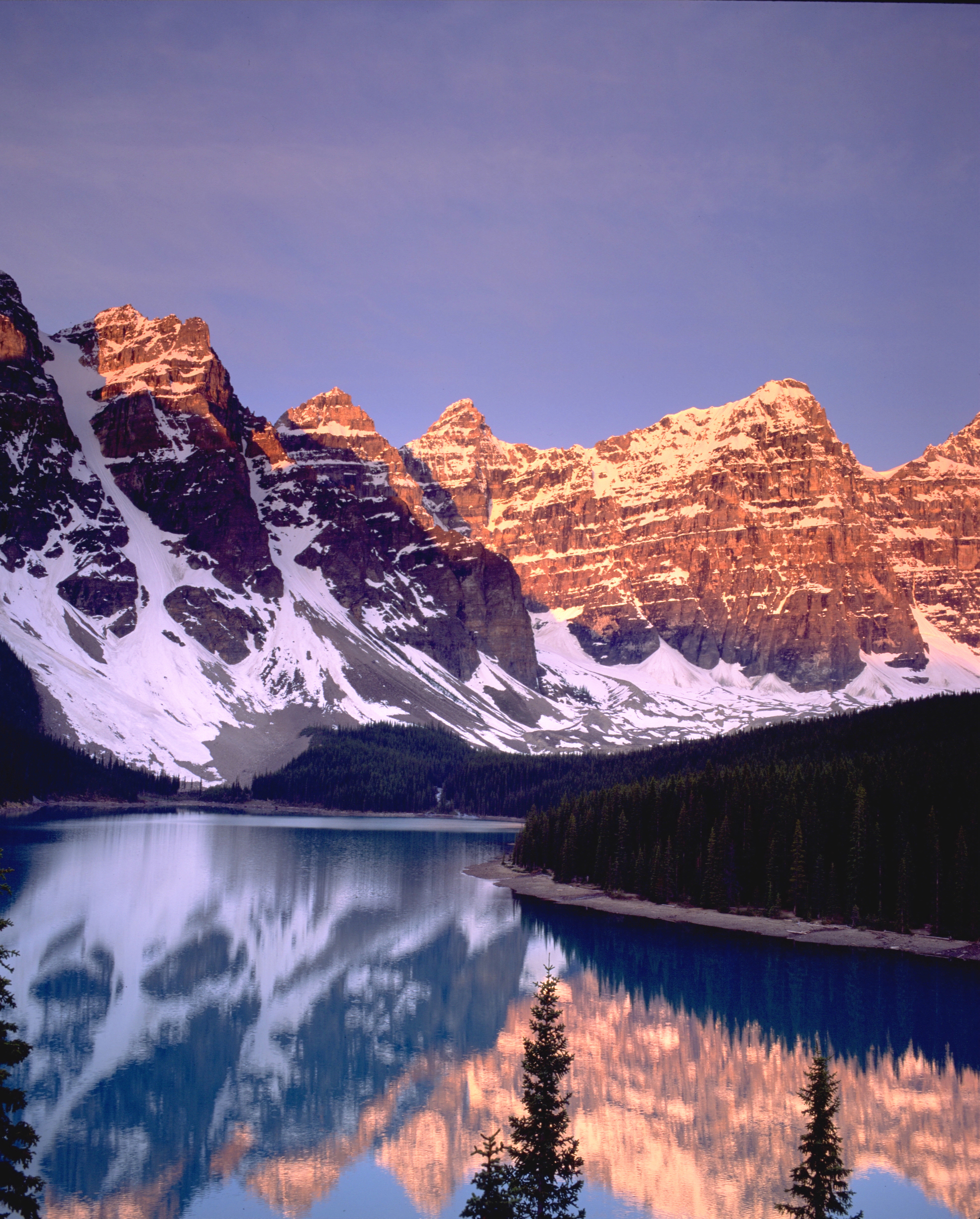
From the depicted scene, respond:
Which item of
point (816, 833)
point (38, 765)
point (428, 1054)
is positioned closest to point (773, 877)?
point (816, 833)

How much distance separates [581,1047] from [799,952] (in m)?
26.9

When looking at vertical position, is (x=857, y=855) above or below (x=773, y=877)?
above

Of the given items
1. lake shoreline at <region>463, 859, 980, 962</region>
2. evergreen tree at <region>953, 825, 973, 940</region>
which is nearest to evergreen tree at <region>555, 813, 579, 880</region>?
lake shoreline at <region>463, 859, 980, 962</region>

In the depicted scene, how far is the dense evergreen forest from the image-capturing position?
156m

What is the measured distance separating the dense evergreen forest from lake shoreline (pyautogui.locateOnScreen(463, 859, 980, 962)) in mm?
91962

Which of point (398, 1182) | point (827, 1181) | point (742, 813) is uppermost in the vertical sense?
point (742, 813)

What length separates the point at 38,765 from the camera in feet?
538

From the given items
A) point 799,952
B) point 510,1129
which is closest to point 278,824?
point 799,952

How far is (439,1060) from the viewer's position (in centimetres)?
4153

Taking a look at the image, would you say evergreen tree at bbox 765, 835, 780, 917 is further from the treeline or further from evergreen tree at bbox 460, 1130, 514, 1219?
evergreen tree at bbox 460, 1130, 514, 1219

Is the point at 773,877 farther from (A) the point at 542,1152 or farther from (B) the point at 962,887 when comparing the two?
(A) the point at 542,1152

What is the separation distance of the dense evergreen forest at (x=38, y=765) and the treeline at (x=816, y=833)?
88.0m

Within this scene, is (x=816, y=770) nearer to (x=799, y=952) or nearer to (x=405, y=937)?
(x=799, y=952)

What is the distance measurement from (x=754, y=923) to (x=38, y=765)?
12643 centimetres
